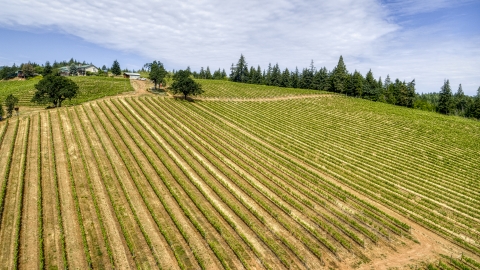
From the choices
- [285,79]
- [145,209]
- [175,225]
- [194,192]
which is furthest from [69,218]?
[285,79]

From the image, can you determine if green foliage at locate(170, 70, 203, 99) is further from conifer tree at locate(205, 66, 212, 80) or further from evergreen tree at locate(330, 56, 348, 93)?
conifer tree at locate(205, 66, 212, 80)

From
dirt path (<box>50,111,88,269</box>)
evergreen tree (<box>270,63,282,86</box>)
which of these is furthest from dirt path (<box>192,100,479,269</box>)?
evergreen tree (<box>270,63,282,86</box>)

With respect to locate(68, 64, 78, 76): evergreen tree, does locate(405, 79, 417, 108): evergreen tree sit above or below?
below

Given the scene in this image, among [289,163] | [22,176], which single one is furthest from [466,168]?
[22,176]

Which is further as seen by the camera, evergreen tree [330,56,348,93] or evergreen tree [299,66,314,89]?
evergreen tree [299,66,314,89]

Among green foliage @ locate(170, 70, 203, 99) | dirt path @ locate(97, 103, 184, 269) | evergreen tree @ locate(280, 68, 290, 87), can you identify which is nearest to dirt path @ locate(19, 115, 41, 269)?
dirt path @ locate(97, 103, 184, 269)

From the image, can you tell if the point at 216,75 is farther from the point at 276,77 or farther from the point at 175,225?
the point at 175,225

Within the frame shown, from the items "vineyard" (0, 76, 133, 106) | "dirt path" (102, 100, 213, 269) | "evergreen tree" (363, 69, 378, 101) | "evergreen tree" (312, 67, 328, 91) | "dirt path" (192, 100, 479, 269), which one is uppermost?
"evergreen tree" (312, 67, 328, 91)

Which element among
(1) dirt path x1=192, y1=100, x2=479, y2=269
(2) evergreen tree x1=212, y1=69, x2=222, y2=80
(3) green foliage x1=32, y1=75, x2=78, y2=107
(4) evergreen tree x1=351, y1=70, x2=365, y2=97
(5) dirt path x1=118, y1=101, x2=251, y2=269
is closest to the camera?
(5) dirt path x1=118, y1=101, x2=251, y2=269

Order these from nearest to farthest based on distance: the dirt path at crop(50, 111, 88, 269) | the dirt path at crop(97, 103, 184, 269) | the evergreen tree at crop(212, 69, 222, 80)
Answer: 1. the dirt path at crop(50, 111, 88, 269)
2. the dirt path at crop(97, 103, 184, 269)
3. the evergreen tree at crop(212, 69, 222, 80)
